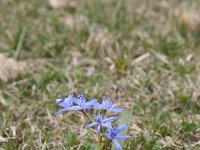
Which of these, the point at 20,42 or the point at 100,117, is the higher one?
the point at 20,42

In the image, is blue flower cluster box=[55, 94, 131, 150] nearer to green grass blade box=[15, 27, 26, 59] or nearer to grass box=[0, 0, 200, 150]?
grass box=[0, 0, 200, 150]

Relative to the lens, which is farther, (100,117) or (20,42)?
(20,42)

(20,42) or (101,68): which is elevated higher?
(20,42)

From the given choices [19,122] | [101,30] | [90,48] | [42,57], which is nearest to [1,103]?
[19,122]

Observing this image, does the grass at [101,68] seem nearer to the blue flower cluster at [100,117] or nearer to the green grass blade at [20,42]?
the green grass blade at [20,42]

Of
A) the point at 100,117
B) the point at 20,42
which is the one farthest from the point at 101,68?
the point at 100,117

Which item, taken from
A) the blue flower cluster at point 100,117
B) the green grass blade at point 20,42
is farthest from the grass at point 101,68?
the blue flower cluster at point 100,117

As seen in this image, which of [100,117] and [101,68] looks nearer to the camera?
[100,117]

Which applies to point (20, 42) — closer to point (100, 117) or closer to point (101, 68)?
point (101, 68)
